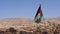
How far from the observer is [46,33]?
18844mm

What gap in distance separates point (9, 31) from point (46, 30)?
3.54m

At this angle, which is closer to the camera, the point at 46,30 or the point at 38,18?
the point at 38,18

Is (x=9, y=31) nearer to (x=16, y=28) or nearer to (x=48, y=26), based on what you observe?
(x=16, y=28)

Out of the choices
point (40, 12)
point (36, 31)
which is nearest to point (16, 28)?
point (36, 31)

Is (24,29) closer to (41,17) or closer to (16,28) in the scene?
(16,28)

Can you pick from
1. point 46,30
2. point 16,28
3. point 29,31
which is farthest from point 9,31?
point 46,30

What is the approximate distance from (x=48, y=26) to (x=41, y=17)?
1.86 metres

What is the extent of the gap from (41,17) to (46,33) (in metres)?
1.81

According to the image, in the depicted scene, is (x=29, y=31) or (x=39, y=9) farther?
(x=29, y=31)

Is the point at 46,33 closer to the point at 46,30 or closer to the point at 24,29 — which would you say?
the point at 46,30

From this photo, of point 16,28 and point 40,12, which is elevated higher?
point 40,12

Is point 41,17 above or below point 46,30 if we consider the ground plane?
above

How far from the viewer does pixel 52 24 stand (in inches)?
779

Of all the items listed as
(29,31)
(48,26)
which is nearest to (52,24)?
(48,26)
